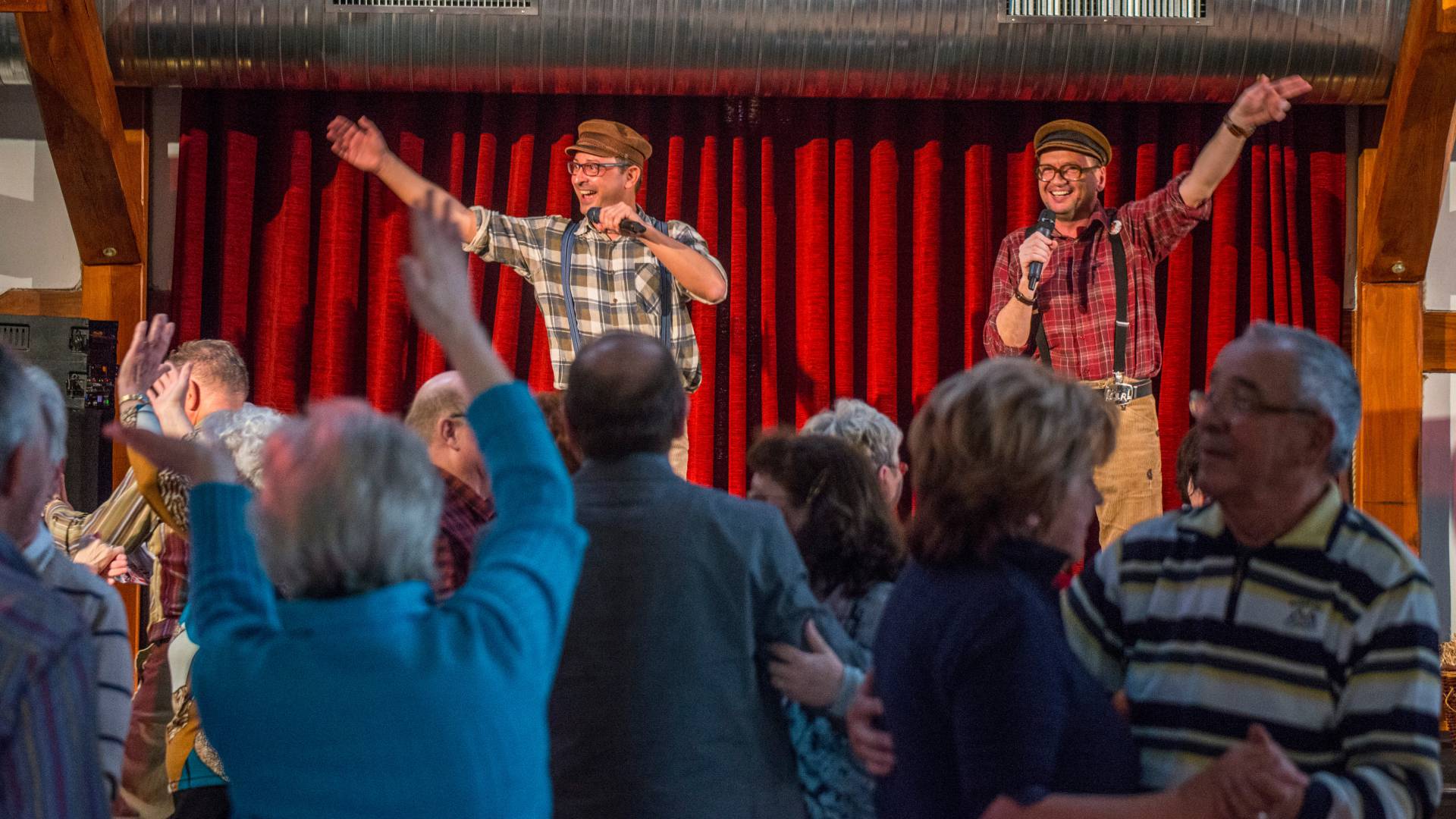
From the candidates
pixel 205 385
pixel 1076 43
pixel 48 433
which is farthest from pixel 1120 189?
pixel 48 433

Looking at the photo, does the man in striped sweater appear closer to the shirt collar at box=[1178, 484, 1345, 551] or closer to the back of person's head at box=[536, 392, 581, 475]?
the shirt collar at box=[1178, 484, 1345, 551]

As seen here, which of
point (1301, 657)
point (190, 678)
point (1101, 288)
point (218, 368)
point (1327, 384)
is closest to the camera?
point (1301, 657)

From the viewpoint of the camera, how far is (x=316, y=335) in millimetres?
5262

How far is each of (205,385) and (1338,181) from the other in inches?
160

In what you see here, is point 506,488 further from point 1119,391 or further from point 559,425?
point 1119,391

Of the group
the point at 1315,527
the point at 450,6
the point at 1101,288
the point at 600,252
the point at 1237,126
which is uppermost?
the point at 450,6

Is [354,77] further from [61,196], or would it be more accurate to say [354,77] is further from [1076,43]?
[1076,43]

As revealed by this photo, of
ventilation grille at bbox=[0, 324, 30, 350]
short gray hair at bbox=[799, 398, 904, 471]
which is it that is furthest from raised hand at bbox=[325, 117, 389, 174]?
short gray hair at bbox=[799, 398, 904, 471]

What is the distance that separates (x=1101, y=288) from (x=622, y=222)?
1.67 meters

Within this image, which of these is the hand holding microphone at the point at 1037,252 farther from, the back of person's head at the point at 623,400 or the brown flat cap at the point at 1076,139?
the back of person's head at the point at 623,400

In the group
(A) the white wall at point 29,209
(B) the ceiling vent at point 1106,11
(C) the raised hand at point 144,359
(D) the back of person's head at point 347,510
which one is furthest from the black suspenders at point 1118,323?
(D) the back of person's head at point 347,510

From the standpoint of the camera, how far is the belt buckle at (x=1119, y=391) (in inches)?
187

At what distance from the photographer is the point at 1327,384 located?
159 cm

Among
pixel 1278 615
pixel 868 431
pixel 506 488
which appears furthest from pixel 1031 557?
pixel 868 431
